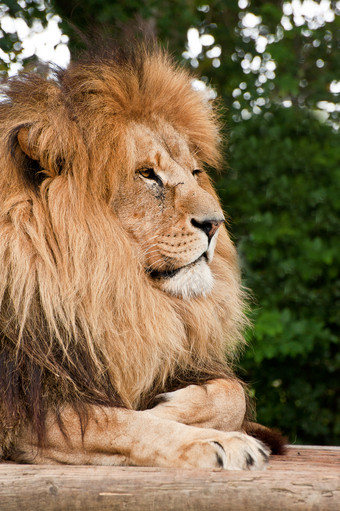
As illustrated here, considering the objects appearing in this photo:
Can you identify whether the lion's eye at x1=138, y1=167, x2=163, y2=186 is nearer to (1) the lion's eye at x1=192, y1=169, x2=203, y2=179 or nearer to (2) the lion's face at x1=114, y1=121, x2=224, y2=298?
(2) the lion's face at x1=114, y1=121, x2=224, y2=298

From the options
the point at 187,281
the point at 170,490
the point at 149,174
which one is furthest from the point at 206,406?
the point at 149,174

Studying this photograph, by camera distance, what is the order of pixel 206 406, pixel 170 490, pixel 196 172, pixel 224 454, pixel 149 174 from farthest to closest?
pixel 196 172, pixel 149 174, pixel 206 406, pixel 224 454, pixel 170 490

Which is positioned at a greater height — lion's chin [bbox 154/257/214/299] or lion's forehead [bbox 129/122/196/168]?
lion's forehead [bbox 129/122/196/168]

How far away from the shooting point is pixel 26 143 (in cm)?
216

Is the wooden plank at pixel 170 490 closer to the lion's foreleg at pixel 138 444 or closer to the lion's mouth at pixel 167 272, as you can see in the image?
the lion's foreleg at pixel 138 444

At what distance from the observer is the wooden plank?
151 cm

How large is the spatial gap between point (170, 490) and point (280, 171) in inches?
156

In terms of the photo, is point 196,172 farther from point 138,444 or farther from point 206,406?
point 138,444

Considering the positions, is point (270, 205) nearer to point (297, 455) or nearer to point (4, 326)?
point (297, 455)

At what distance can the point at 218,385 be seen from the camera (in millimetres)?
2164

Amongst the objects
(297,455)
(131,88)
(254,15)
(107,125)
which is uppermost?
(254,15)

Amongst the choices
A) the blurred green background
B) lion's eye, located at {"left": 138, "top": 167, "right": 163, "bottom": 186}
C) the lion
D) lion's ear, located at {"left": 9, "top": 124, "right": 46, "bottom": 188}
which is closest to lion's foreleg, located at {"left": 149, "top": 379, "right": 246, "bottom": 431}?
the lion

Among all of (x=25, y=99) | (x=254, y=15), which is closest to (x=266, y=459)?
(x=25, y=99)

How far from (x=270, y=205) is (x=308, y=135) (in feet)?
2.08
